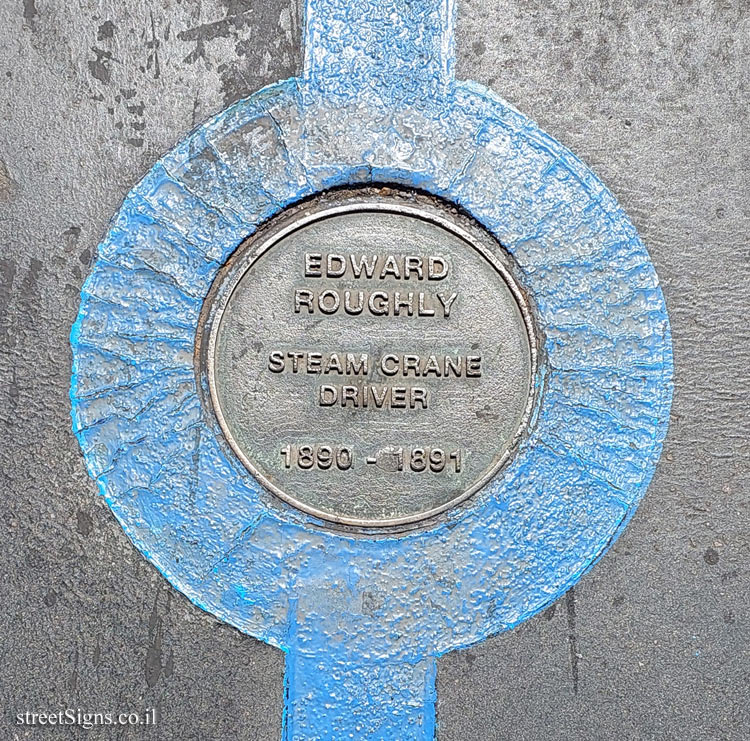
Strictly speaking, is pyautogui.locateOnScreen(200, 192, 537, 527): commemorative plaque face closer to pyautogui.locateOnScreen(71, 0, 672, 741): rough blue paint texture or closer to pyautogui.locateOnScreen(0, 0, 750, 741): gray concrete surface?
pyautogui.locateOnScreen(71, 0, 672, 741): rough blue paint texture

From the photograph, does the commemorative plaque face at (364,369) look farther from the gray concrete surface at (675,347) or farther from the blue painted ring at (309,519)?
the gray concrete surface at (675,347)

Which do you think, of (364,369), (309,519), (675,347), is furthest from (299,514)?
(675,347)

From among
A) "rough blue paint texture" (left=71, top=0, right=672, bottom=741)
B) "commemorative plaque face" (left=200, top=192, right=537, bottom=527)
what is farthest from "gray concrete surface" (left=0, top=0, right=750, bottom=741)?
"commemorative plaque face" (left=200, top=192, right=537, bottom=527)

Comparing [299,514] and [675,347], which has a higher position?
[675,347]

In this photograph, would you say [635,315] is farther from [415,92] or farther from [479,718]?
[479,718]

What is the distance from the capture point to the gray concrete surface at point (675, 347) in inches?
94.3

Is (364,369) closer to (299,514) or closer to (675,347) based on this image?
(299,514)

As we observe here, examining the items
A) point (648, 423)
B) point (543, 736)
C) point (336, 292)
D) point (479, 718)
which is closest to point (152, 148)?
point (336, 292)

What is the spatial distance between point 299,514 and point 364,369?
1.74 feet

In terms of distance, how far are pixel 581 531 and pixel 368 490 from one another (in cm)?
73

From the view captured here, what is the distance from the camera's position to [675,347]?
2.52m

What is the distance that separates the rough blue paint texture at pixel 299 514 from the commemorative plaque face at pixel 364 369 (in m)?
0.08

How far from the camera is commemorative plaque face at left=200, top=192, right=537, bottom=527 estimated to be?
95.6 inches

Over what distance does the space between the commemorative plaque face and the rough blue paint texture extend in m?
0.08
